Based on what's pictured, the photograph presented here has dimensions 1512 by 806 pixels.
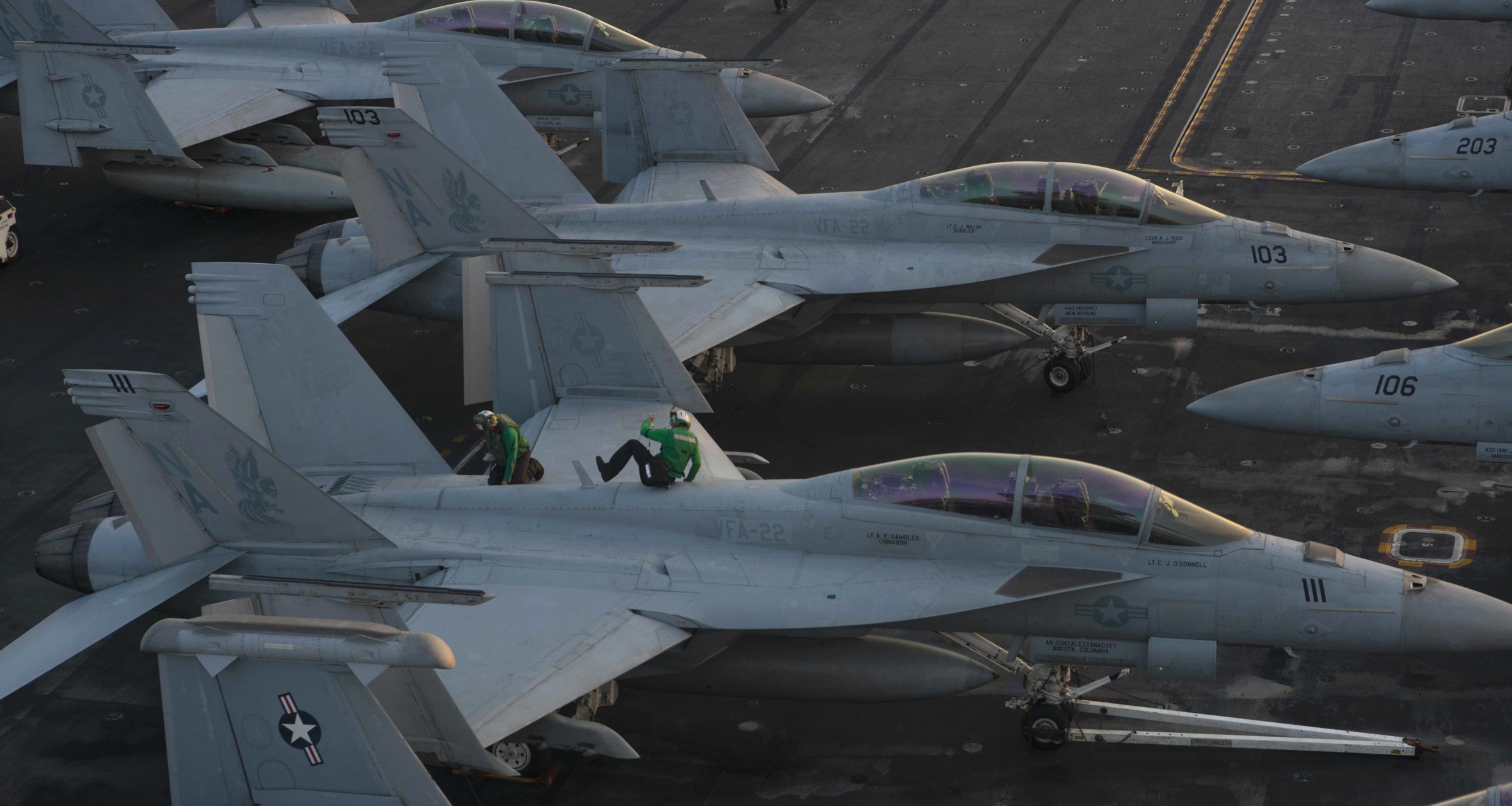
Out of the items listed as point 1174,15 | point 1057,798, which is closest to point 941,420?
point 1057,798

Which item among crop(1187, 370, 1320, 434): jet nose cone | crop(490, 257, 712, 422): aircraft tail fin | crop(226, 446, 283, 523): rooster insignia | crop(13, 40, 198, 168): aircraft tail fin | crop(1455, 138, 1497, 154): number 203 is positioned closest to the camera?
crop(226, 446, 283, 523): rooster insignia

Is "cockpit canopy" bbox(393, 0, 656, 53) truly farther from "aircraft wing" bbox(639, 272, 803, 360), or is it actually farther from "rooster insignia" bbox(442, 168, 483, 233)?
"aircraft wing" bbox(639, 272, 803, 360)

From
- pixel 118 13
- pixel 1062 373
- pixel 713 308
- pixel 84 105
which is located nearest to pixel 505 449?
pixel 713 308

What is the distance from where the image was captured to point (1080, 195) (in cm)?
2103

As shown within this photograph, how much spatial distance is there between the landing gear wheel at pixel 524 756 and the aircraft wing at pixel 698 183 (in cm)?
1081

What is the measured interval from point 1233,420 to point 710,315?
22.7 feet

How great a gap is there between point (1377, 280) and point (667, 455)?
11062 mm

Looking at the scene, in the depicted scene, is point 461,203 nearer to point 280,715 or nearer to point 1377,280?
point 280,715

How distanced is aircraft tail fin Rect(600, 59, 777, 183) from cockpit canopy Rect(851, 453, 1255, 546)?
38.8ft

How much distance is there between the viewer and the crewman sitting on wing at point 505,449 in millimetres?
16500

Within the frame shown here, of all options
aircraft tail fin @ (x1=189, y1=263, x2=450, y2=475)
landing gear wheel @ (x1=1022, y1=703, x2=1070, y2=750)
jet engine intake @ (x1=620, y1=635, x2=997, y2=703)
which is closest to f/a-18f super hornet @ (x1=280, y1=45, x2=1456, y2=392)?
aircraft tail fin @ (x1=189, y1=263, x2=450, y2=475)

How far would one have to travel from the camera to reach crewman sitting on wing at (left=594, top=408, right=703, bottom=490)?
15.7 meters

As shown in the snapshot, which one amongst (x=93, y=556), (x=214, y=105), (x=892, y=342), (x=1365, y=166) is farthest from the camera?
(x=214, y=105)

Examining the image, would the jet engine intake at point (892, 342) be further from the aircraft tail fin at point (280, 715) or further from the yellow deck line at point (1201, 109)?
the aircraft tail fin at point (280, 715)
